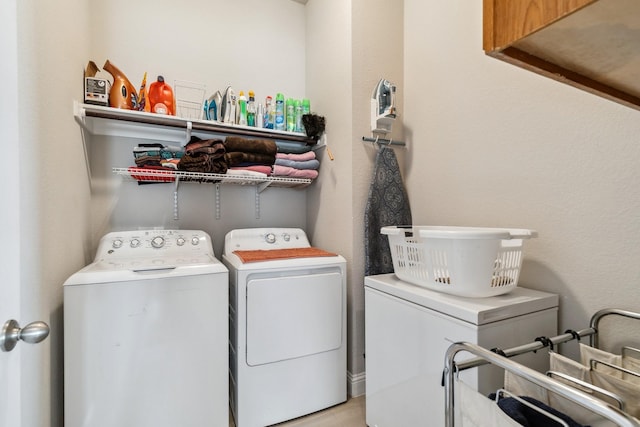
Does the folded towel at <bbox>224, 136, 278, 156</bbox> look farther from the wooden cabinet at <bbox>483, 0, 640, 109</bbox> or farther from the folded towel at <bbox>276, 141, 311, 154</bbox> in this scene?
the wooden cabinet at <bbox>483, 0, 640, 109</bbox>

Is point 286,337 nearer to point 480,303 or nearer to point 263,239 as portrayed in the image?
point 263,239

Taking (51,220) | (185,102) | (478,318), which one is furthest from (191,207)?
(478,318)

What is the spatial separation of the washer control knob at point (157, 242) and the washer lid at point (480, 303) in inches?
57.3

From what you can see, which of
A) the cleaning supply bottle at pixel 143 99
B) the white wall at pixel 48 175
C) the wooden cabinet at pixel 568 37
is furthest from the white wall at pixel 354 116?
the white wall at pixel 48 175

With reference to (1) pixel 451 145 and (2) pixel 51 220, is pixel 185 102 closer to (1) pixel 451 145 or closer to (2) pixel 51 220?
(2) pixel 51 220

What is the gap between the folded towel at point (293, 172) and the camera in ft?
7.04

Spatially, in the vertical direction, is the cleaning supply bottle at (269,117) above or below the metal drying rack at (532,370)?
above

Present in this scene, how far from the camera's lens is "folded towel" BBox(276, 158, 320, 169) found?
7.17ft

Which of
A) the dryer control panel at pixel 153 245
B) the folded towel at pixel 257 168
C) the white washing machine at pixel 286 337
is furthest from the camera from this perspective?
the folded towel at pixel 257 168

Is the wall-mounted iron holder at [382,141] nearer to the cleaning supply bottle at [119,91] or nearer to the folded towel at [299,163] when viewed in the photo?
the folded towel at [299,163]

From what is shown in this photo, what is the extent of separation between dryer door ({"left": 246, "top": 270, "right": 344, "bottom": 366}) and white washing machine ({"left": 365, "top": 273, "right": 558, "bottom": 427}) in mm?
332

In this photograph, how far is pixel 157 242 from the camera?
73.1 inches

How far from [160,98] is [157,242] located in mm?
977

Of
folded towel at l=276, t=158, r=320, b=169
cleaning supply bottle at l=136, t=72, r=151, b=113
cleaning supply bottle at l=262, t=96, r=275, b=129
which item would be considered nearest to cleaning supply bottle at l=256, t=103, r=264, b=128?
cleaning supply bottle at l=262, t=96, r=275, b=129
